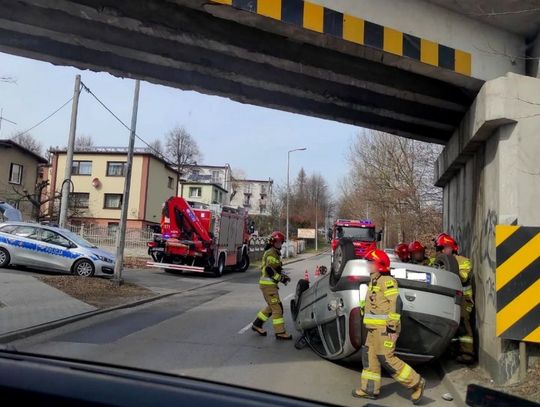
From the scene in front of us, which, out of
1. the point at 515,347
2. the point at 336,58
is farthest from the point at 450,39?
the point at 515,347

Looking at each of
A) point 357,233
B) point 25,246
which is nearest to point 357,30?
point 25,246

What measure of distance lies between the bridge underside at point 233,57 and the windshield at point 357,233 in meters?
16.5

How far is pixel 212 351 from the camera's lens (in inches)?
319

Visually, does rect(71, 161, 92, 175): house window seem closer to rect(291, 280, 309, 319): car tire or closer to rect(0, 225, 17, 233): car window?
rect(0, 225, 17, 233): car window

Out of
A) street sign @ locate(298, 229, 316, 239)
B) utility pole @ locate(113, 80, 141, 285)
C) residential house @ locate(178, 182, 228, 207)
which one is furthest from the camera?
street sign @ locate(298, 229, 316, 239)

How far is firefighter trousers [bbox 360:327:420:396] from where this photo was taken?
5.96m

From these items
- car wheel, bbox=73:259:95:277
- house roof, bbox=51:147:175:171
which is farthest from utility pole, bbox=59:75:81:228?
house roof, bbox=51:147:175:171

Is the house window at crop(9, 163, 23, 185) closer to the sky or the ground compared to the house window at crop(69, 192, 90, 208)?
closer to the sky

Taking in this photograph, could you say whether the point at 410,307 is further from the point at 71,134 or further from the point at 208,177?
the point at 208,177

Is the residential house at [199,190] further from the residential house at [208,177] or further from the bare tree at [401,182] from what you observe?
the bare tree at [401,182]

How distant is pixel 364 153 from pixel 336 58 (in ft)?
105

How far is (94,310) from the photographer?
1123 centimetres

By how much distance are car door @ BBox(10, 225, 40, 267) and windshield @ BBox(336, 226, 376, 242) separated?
13838mm

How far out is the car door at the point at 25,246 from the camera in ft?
57.0
